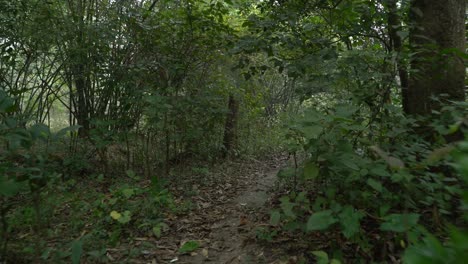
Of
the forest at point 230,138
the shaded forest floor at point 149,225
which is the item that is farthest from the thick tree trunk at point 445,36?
the shaded forest floor at point 149,225

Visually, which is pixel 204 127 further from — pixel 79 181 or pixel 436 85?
pixel 436 85

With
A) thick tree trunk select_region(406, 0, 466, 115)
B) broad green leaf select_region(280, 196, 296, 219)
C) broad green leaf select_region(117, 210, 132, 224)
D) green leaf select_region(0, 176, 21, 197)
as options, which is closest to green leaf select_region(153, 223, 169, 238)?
broad green leaf select_region(117, 210, 132, 224)

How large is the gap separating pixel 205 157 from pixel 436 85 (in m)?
4.03

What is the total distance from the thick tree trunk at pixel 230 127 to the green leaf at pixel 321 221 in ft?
16.5

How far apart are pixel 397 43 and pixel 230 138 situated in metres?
3.80

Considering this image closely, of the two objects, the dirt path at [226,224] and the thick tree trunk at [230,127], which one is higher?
the thick tree trunk at [230,127]

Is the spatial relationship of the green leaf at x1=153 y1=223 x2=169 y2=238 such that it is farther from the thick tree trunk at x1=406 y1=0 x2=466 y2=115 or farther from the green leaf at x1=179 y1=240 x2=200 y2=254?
the thick tree trunk at x1=406 y1=0 x2=466 y2=115

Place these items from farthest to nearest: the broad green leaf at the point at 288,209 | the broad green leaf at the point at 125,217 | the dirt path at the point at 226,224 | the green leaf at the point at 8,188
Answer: the broad green leaf at the point at 125,217 < the dirt path at the point at 226,224 < the broad green leaf at the point at 288,209 < the green leaf at the point at 8,188

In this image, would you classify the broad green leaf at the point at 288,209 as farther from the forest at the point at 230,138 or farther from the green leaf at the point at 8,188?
the green leaf at the point at 8,188

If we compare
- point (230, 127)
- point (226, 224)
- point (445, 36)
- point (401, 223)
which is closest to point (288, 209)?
point (401, 223)

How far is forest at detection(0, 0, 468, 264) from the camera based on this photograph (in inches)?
93.7

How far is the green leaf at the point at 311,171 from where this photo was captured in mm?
2398

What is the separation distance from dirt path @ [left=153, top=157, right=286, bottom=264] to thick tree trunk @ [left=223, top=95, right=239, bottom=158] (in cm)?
157

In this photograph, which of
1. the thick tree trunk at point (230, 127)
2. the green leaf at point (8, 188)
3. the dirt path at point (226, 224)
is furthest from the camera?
the thick tree trunk at point (230, 127)
